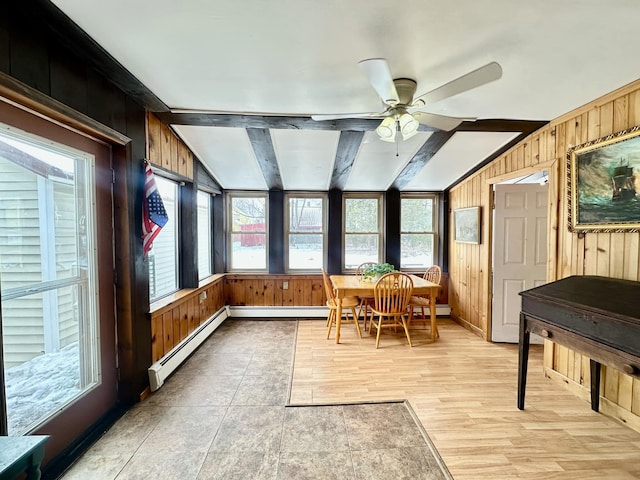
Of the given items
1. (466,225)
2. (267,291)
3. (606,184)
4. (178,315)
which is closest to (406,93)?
(606,184)

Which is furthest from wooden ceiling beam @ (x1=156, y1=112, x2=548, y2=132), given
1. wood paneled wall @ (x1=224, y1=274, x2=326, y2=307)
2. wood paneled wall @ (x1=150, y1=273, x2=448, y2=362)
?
wood paneled wall @ (x1=224, y1=274, x2=326, y2=307)

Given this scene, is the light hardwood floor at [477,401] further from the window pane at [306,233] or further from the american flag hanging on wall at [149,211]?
the american flag hanging on wall at [149,211]

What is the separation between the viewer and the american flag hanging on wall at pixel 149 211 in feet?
7.73

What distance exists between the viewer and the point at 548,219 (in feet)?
9.21

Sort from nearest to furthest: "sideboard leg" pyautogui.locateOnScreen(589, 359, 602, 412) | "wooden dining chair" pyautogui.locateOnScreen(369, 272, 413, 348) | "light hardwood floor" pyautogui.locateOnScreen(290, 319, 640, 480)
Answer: "light hardwood floor" pyautogui.locateOnScreen(290, 319, 640, 480) → "sideboard leg" pyautogui.locateOnScreen(589, 359, 602, 412) → "wooden dining chair" pyautogui.locateOnScreen(369, 272, 413, 348)

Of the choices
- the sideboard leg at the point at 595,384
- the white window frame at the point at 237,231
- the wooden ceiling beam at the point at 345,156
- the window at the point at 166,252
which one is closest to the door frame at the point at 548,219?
the sideboard leg at the point at 595,384

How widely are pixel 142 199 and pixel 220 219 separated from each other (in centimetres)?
232

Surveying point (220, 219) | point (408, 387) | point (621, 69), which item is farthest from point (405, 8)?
point (220, 219)

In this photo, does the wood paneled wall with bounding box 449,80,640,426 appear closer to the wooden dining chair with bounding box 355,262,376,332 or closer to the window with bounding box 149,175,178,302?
the wooden dining chair with bounding box 355,262,376,332

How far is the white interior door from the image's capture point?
3.52 metres

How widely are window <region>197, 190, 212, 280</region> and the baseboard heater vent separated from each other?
2.27 feet

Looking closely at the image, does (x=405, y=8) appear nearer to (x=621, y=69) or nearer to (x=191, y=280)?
(x=621, y=69)

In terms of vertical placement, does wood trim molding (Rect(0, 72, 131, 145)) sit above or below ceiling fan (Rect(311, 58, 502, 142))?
below

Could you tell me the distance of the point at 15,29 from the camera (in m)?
1.37
